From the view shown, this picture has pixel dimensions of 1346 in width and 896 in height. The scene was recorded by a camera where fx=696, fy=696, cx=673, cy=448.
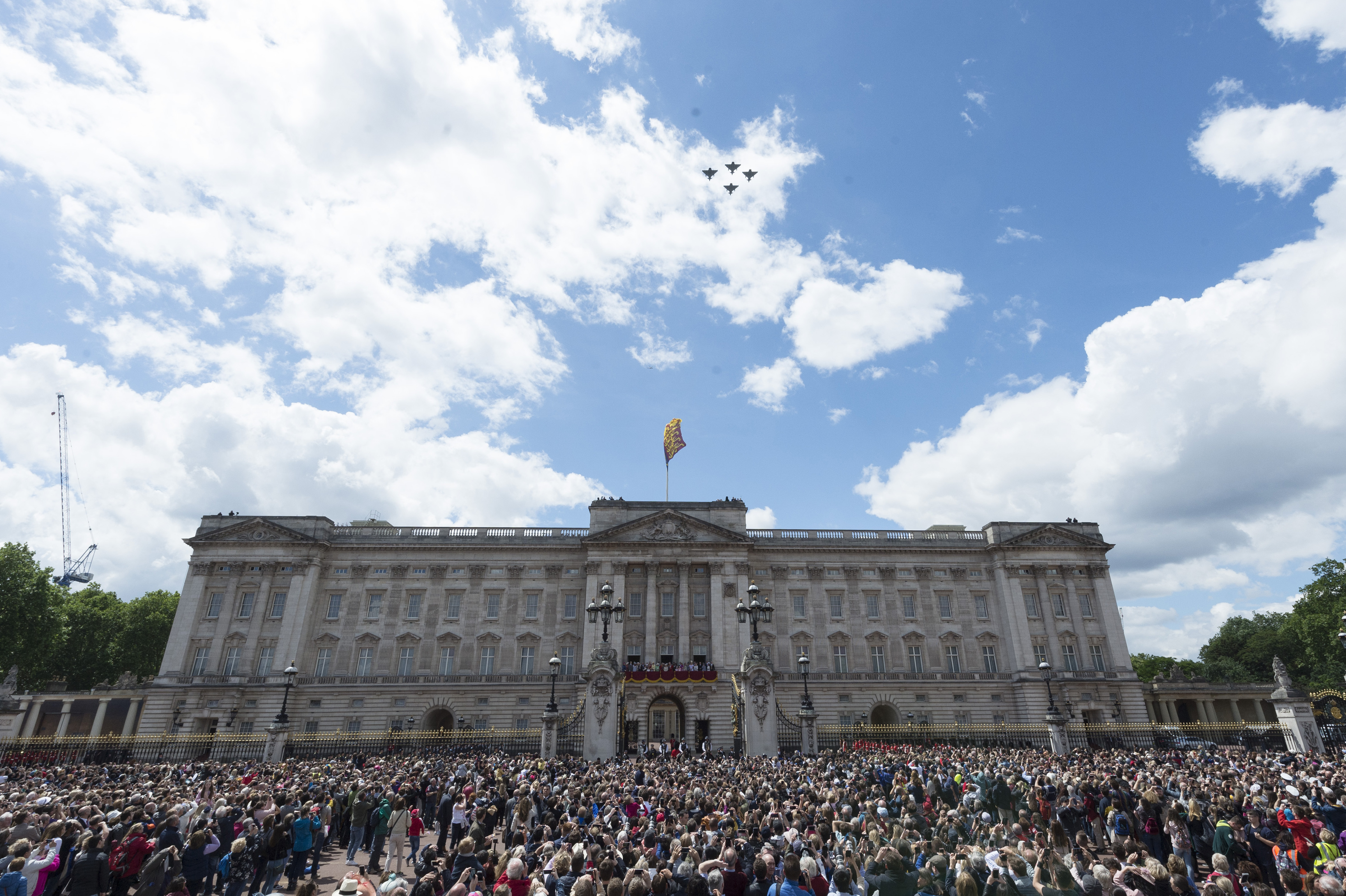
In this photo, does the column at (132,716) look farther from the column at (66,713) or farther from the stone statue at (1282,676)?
the stone statue at (1282,676)

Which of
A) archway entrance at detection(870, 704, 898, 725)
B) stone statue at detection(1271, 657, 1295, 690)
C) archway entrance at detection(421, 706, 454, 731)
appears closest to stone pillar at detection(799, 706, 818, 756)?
stone statue at detection(1271, 657, 1295, 690)

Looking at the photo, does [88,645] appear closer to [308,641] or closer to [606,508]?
[308,641]

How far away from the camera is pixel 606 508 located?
59969mm

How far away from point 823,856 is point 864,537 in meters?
50.6

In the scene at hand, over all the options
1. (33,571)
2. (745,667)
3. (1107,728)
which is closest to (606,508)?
(745,667)

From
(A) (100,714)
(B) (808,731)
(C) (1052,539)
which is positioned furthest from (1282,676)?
(A) (100,714)

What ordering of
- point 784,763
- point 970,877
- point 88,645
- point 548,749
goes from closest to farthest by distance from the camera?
1. point 970,877
2. point 784,763
3. point 548,749
4. point 88,645

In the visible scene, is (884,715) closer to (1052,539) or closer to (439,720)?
(1052,539)

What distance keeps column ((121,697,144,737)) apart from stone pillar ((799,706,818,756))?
183 ft

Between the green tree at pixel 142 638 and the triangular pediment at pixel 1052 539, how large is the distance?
84.0 meters

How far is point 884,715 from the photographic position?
184 feet

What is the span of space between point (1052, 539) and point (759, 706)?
40.7 meters

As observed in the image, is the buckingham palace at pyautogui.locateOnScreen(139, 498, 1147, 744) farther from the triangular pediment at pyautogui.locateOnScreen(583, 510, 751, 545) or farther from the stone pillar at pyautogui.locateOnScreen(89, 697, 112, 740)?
the stone pillar at pyautogui.locateOnScreen(89, 697, 112, 740)

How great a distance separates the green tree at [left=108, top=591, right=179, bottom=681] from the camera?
72.0 metres
